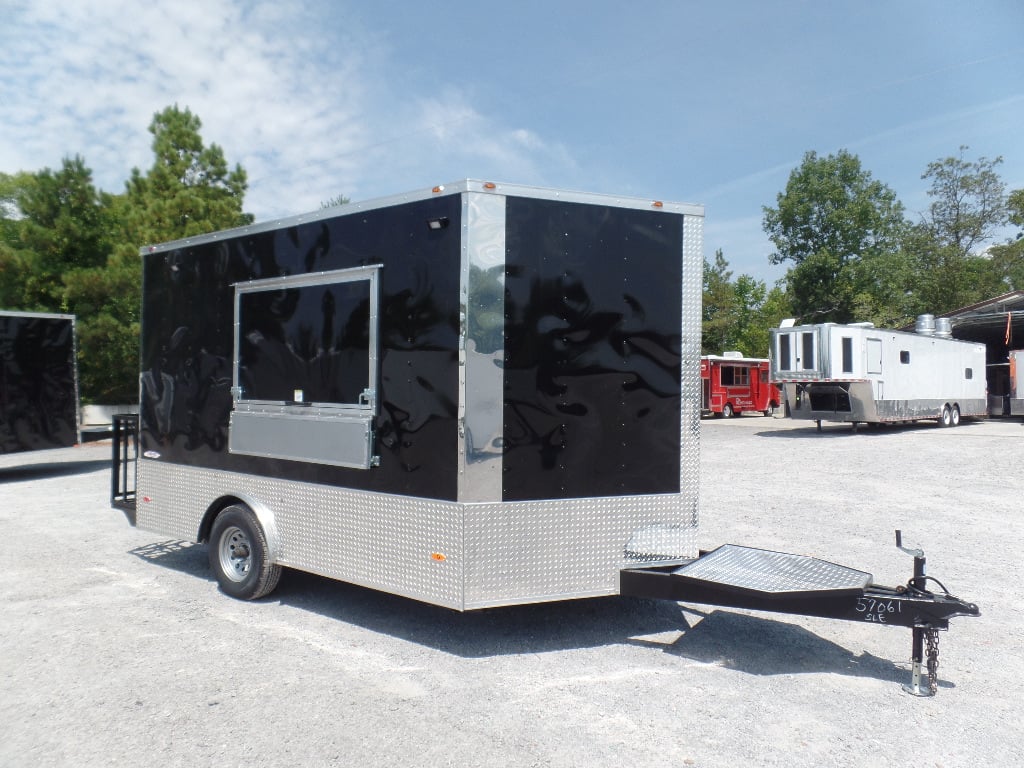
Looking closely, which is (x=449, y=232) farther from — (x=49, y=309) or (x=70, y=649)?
(x=49, y=309)

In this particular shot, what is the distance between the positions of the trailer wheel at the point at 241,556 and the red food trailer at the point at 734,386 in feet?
74.9

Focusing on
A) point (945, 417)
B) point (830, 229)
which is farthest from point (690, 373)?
point (830, 229)

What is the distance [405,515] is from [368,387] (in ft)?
2.80

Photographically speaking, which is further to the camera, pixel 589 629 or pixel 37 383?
pixel 37 383

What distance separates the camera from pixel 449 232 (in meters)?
4.43

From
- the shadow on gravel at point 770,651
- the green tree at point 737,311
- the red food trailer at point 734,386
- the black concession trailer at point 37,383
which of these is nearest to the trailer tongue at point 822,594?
the shadow on gravel at point 770,651

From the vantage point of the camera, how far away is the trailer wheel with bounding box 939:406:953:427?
2309 cm

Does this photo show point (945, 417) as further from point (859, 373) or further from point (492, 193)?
point (492, 193)

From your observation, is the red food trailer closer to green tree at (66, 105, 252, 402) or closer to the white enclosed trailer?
the white enclosed trailer

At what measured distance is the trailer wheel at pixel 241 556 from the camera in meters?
5.38

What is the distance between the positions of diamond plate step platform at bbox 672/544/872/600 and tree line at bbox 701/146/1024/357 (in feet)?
148

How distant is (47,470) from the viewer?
13.1 metres

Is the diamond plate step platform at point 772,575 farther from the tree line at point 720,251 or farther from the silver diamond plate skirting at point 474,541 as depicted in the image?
the tree line at point 720,251

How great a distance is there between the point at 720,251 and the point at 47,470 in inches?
1920
